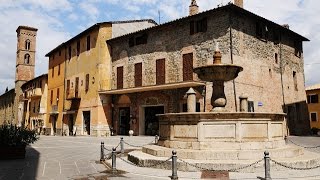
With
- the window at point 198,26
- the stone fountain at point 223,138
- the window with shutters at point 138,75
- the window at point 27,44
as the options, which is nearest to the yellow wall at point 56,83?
the window with shutters at point 138,75

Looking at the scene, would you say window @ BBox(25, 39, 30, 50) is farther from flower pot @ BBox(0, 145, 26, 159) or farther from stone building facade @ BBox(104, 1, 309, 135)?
flower pot @ BBox(0, 145, 26, 159)

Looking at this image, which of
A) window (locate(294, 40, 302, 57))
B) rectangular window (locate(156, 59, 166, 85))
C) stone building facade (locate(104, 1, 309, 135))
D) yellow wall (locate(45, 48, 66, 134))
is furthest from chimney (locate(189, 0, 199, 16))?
yellow wall (locate(45, 48, 66, 134))

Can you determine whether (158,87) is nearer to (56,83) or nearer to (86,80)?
(86,80)

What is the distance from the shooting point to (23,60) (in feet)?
155

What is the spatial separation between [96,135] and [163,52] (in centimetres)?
841

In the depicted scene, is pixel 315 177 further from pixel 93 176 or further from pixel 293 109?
pixel 293 109

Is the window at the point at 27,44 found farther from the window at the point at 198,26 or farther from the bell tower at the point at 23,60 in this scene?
the window at the point at 198,26

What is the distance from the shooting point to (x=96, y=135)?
24.2 meters

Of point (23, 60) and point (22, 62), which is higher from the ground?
point (23, 60)

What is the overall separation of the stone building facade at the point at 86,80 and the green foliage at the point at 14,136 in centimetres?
1299

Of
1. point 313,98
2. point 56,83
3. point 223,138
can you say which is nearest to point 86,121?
point 56,83

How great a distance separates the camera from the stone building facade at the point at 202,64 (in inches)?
730

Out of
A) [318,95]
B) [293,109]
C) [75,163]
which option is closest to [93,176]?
[75,163]

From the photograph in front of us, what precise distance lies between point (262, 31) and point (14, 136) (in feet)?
53.8
